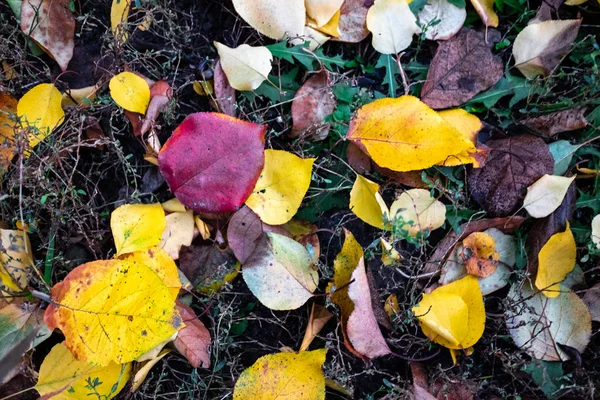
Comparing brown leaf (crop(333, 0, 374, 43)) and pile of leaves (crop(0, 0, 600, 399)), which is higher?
brown leaf (crop(333, 0, 374, 43))

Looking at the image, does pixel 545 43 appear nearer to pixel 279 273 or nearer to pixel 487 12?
pixel 487 12

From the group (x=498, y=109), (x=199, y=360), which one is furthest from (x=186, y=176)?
(x=498, y=109)

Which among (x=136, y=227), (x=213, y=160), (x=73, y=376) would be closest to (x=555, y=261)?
(x=213, y=160)

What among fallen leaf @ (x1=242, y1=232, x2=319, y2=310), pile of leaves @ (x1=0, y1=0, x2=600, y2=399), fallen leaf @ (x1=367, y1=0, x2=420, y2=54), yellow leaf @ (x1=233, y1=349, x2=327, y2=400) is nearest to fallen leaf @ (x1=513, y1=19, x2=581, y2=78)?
pile of leaves @ (x1=0, y1=0, x2=600, y2=399)

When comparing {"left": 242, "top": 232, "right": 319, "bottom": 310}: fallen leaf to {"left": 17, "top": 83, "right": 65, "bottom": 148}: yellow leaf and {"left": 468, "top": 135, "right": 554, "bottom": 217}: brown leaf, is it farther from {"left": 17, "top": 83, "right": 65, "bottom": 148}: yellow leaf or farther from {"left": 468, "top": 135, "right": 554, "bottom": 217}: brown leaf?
{"left": 17, "top": 83, "right": 65, "bottom": 148}: yellow leaf

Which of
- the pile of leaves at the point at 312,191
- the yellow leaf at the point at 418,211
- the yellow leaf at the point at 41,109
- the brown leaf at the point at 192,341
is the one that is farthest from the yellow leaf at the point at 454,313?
the yellow leaf at the point at 41,109

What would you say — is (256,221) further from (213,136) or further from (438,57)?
(438,57)

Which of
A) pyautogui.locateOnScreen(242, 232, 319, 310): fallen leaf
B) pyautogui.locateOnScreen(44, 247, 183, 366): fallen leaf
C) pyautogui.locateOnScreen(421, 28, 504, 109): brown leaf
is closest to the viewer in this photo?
pyautogui.locateOnScreen(44, 247, 183, 366): fallen leaf
